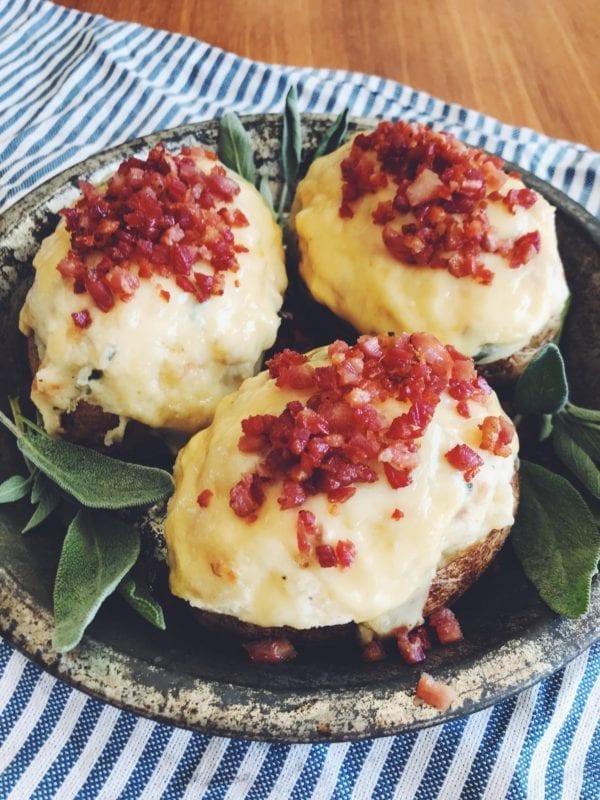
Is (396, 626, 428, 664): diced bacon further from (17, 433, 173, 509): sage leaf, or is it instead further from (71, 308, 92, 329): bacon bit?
(71, 308, 92, 329): bacon bit

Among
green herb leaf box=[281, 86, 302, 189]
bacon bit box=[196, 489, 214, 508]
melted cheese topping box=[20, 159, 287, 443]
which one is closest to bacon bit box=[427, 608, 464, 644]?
bacon bit box=[196, 489, 214, 508]

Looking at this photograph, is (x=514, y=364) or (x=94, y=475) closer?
(x=94, y=475)

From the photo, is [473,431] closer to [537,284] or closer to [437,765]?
[537,284]

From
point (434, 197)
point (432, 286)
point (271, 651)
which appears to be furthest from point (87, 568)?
point (434, 197)

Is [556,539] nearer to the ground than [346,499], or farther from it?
nearer to the ground

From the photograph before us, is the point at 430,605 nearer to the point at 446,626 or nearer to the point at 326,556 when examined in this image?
the point at 446,626

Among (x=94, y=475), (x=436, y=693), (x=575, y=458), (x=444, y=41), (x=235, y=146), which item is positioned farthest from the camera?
(x=444, y=41)

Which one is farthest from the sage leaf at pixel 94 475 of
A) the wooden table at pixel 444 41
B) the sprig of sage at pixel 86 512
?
the wooden table at pixel 444 41
